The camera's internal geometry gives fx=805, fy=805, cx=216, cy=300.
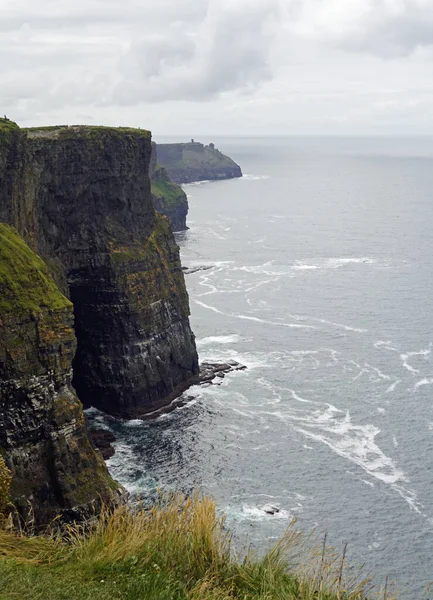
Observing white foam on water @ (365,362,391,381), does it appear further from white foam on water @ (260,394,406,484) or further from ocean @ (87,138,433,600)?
white foam on water @ (260,394,406,484)

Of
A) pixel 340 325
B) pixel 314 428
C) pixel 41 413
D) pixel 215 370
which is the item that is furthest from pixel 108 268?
pixel 340 325

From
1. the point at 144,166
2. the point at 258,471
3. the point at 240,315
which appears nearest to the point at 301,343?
the point at 240,315

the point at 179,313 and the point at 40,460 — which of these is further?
the point at 179,313

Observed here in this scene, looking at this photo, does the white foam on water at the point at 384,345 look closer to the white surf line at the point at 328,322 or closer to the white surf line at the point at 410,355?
the white surf line at the point at 410,355

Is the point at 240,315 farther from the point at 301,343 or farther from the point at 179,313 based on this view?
the point at 179,313

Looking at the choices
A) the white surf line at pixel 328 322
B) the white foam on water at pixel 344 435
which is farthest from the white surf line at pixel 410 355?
the white foam on water at pixel 344 435

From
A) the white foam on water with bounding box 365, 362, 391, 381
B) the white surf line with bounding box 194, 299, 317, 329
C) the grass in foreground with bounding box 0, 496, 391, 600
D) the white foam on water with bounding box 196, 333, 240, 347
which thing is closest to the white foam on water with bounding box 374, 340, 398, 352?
the white foam on water with bounding box 365, 362, 391, 381

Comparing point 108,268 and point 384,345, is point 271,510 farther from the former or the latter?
point 384,345
